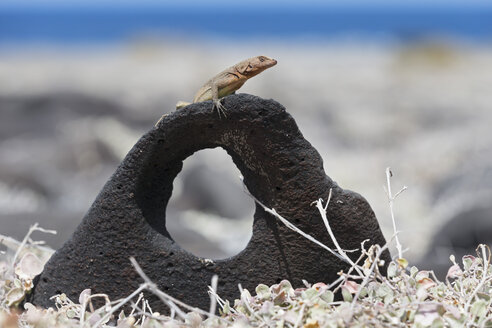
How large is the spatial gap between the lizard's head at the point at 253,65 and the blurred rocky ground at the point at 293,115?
144 cm

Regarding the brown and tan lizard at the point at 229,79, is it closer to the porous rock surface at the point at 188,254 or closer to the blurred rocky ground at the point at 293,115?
the porous rock surface at the point at 188,254

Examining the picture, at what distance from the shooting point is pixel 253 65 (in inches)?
154

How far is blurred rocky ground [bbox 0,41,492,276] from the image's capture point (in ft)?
26.2

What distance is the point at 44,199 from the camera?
33.3 feet

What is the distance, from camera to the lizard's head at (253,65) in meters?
3.89

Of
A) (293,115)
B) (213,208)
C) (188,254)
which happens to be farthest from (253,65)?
(293,115)

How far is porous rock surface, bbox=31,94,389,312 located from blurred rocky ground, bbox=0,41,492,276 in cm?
119

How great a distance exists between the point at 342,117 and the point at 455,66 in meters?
14.4

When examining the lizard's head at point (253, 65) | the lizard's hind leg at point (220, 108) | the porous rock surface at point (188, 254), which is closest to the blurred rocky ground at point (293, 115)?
the porous rock surface at point (188, 254)

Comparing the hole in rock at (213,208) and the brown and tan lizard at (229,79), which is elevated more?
the hole in rock at (213,208)

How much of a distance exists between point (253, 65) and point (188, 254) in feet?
3.24

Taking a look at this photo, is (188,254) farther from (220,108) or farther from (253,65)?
(253,65)

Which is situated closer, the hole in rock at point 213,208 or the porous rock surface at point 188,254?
the porous rock surface at point 188,254

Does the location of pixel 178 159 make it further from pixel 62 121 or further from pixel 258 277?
pixel 62 121
